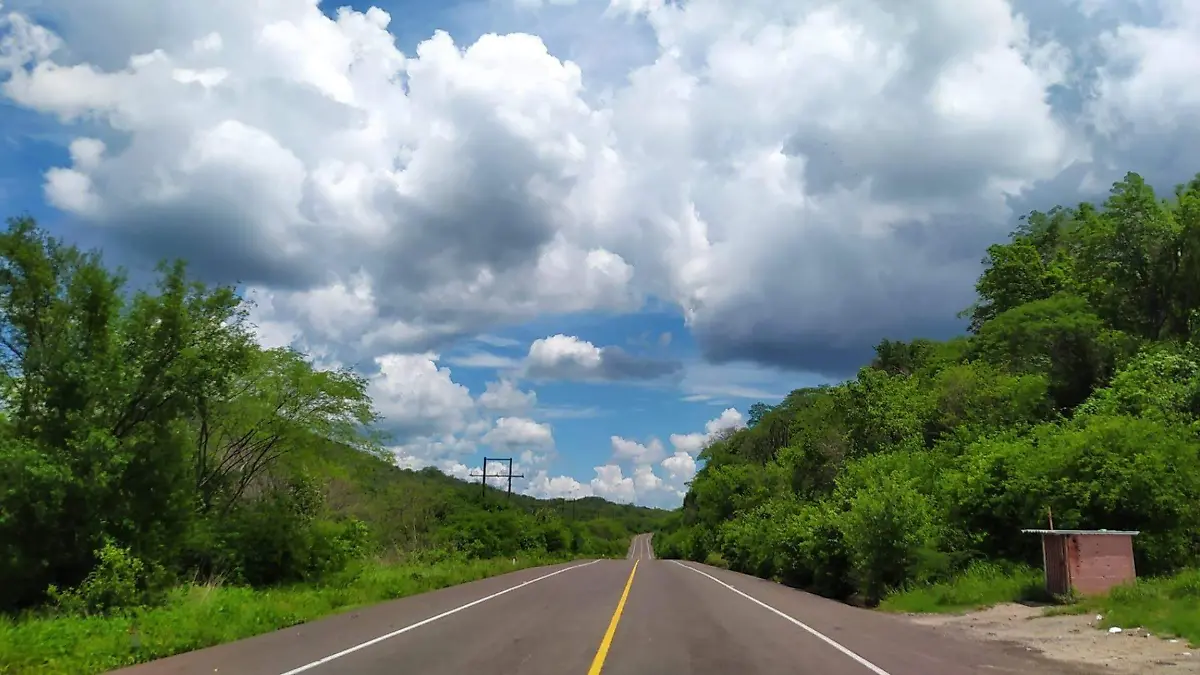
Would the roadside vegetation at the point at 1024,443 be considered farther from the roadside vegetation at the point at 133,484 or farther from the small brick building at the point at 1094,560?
the roadside vegetation at the point at 133,484

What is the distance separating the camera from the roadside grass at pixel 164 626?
42.5ft

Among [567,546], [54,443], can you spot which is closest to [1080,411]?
[54,443]

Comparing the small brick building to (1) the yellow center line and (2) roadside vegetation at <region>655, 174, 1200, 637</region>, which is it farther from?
(1) the yellow center line

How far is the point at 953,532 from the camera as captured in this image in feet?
95.4

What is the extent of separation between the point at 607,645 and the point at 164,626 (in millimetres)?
7977

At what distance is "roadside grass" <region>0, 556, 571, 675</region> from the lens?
13.0m

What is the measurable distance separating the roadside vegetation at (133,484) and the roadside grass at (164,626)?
0.17 feet

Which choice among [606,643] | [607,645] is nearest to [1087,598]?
[606,643]

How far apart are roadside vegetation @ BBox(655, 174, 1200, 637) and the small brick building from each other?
722 mm

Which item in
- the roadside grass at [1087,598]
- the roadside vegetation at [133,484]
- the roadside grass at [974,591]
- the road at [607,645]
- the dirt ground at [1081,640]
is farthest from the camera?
the roadside grass at [974,591]

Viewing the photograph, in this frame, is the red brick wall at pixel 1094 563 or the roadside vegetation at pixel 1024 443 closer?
the red brick wall at pixel 1094 563

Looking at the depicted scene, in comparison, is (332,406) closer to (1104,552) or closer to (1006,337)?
(1104,552)

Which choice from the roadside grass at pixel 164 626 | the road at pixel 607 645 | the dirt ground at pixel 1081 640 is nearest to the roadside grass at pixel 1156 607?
the dirt ground at pixel 1081 640

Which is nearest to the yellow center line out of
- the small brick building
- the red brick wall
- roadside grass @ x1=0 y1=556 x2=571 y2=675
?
roadside grass @ x1=0 y1=556 x2=571 y2=675
